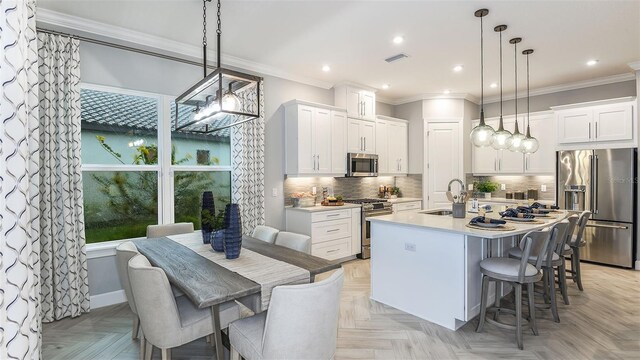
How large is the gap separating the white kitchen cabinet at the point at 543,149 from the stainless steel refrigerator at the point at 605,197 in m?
0.49

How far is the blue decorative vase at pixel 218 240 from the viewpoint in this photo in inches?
97.9

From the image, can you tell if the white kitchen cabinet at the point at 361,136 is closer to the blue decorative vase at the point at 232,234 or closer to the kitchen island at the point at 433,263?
the kitchen island at the point at 433,263

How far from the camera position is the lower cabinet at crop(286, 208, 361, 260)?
459 cm

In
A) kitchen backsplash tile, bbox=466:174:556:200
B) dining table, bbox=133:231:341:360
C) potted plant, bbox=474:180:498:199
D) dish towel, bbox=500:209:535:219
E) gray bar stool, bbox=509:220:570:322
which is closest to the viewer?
dining table, bbox=133:231:341:360

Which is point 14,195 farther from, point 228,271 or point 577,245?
point 577,245

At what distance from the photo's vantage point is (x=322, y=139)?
4980 mm

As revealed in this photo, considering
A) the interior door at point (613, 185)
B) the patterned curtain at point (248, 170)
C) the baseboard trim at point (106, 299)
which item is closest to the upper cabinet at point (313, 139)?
the patterned curtain at point (248, 170)

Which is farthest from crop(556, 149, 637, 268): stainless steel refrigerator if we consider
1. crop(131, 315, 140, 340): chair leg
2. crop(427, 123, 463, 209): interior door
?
crop(131, 315, 140, 340): chair leg

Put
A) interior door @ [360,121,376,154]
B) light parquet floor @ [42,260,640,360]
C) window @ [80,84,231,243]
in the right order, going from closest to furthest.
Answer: light parquet floor @ [42,260,640,360], window @ [80,84,231,243], interior door @ [360,121,376,154]

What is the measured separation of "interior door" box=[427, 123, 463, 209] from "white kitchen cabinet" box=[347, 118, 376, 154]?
1.25m

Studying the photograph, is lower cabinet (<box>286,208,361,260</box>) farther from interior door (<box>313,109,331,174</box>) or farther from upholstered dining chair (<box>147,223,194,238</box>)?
upholstered dining chair (<box>147,223,194,238</box>)

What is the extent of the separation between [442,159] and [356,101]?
2.09 meters

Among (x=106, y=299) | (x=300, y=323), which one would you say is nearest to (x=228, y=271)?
(x=300, y=323)

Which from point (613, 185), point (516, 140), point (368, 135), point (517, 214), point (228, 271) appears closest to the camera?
point (228, 271)
